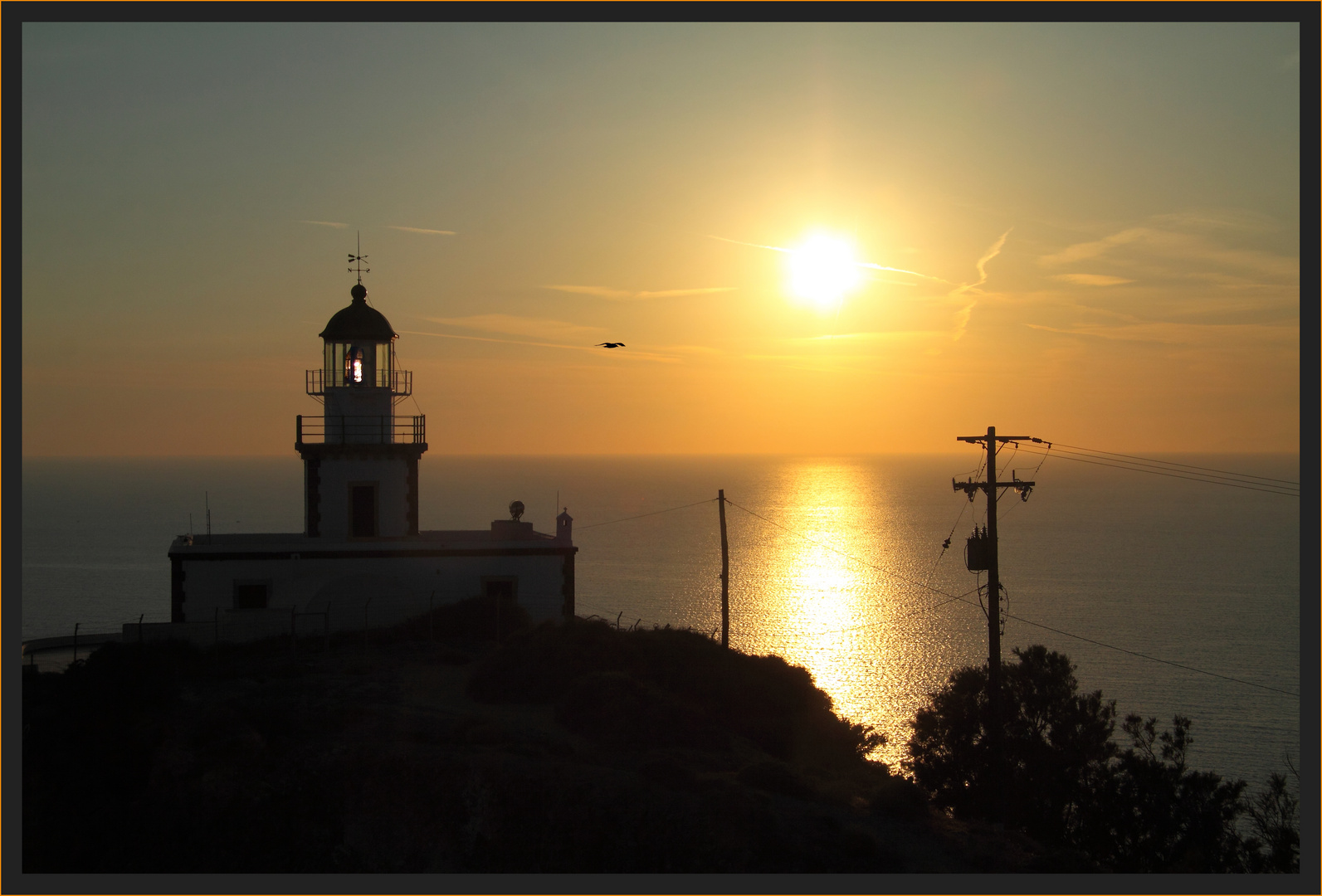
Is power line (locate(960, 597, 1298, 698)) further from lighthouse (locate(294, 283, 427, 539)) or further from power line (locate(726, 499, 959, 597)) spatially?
lighthouse (locate(294, 283, 427, 539))

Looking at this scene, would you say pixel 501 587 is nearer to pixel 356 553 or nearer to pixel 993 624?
pixel 356 553

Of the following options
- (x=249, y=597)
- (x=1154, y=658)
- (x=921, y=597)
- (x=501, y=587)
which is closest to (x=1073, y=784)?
(x=501, y=587)

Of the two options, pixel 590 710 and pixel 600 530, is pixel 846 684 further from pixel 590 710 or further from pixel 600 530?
pixel 600 530

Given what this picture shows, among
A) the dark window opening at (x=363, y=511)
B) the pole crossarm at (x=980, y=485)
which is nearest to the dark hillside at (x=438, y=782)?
the pole crossarm at (x=980, y=485)

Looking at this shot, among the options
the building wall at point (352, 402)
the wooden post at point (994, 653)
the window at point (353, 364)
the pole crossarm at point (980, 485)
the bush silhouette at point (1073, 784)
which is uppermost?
the window at point (353, 364)

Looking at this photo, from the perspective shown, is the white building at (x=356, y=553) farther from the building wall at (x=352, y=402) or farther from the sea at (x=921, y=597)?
the sea at (x=921, y=597)

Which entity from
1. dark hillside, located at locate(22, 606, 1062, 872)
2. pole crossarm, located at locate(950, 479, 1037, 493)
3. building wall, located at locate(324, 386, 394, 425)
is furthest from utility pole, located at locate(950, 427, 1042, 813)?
building wall, located at locate(324, 386, 394, 425)
